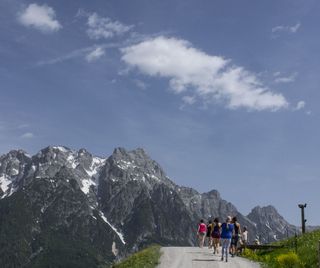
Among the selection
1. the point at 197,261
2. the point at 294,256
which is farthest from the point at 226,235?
the point at 294,256

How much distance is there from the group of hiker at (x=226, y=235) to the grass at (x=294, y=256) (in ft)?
4.04

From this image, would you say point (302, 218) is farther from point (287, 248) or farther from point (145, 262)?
point (145, 262)

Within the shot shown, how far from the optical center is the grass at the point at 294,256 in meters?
28.4

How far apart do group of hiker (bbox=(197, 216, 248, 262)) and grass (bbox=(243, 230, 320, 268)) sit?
123cm

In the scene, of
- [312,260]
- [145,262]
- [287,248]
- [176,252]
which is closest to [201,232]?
[176,252]

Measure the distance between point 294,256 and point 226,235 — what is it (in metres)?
6.89

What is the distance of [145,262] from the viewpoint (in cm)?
3353

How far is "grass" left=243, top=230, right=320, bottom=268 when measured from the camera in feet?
93.2

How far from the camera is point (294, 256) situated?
2845 cm

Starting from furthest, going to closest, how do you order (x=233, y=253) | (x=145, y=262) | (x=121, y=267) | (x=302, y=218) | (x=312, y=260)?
(x=302, y=218) < (x=233, y=253) < (x=121, y=267) < (x=145, y=262) < (x=312, y=260)

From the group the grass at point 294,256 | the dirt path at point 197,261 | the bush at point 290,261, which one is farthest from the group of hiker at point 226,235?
the bush at point 290,261

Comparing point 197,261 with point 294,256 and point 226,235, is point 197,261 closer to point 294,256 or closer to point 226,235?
point 226,235

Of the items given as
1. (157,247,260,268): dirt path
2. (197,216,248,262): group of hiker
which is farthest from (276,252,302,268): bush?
(197,216,248,262): group of hiker

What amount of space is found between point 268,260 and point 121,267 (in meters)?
9.78
